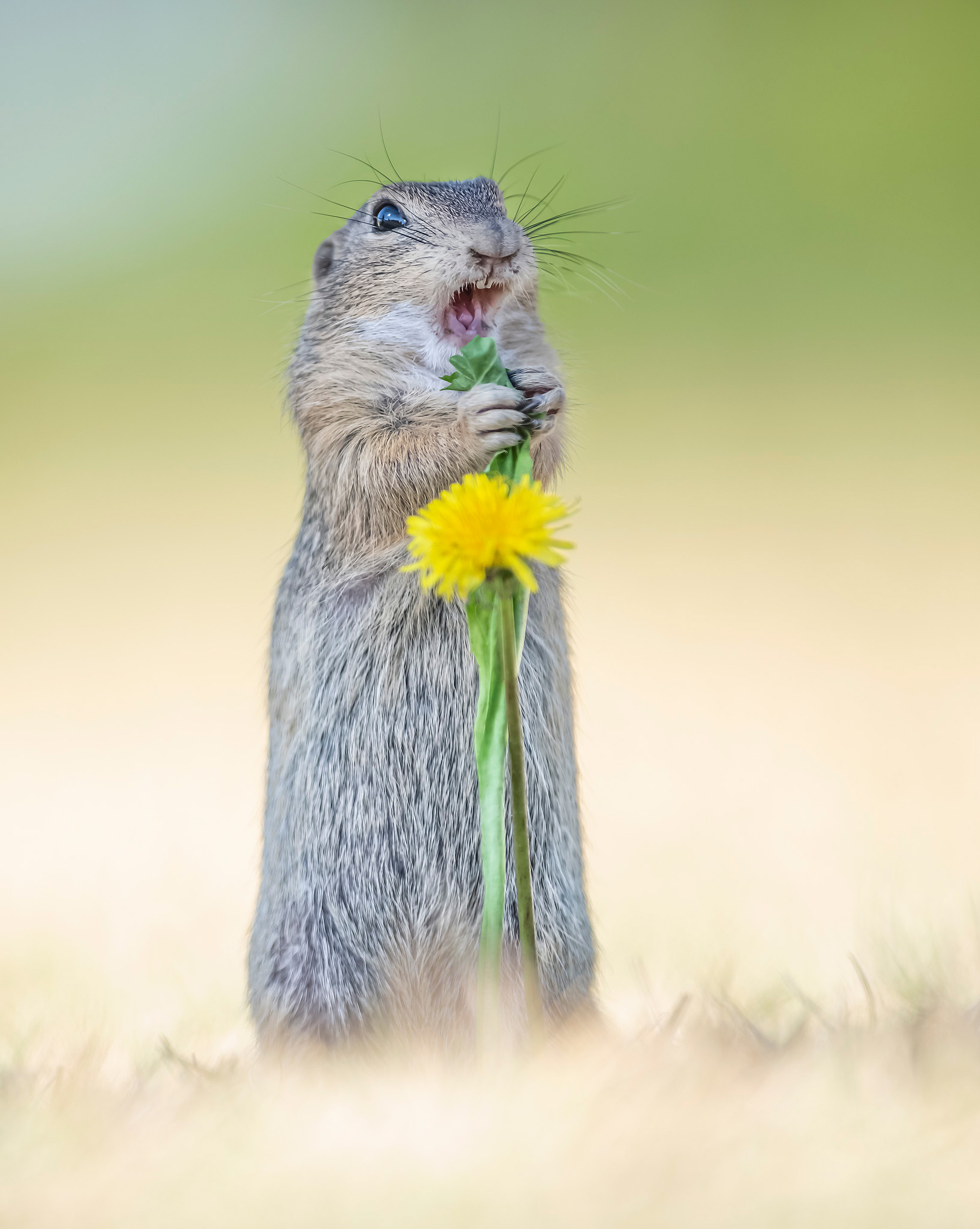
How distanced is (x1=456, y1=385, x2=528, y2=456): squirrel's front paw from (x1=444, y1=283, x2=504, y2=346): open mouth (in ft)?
0.91

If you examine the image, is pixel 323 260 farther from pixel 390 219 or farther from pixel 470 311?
pixel 470 311

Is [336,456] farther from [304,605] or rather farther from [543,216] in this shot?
[543,216]

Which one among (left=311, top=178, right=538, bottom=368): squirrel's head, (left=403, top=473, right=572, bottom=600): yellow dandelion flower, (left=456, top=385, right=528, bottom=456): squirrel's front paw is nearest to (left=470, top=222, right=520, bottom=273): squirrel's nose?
(left=311, top=178, right=538, bottom=368): squirrel's head

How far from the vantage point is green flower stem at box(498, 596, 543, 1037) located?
44.6 inches

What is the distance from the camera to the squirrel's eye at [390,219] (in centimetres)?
179

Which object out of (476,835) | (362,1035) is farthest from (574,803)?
(362,1035)

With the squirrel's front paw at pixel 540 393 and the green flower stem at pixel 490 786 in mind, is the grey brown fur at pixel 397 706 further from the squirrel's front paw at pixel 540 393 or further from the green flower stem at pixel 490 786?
the green flower stem at pixel 490 786

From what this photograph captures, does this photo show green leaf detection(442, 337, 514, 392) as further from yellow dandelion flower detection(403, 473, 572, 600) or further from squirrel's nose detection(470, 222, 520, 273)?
yellow dandelion flower detection(403, 473, 572, 600)

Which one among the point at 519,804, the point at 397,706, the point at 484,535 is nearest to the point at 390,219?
the point at 397,706

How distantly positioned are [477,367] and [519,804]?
56cm

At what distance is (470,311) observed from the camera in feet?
5.61

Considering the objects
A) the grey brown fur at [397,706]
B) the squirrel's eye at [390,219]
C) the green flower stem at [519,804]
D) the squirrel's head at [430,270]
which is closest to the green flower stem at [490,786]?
the green flower stem at [519,804]

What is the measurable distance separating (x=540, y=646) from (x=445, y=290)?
532 mm

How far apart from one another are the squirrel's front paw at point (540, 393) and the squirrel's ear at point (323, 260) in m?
0.47
